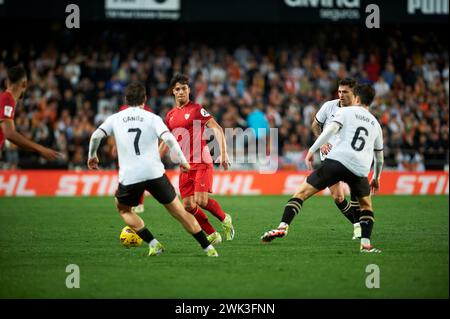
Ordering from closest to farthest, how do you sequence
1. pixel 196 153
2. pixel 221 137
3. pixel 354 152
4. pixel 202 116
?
pixel 354 152 → pixel 221 137 → pixel 202 116 → pixel 196 153

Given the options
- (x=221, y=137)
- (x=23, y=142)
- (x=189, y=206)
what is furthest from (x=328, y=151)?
(x=23, y=142)

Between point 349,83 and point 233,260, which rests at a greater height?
point 349,83

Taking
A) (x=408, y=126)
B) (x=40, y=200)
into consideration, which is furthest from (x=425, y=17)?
(x=40, y=200)

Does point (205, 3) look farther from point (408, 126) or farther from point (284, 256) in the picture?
point (284, 256)

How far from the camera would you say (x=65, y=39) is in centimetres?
2859

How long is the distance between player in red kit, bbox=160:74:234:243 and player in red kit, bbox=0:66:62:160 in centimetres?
251

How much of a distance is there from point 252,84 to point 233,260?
732 inches

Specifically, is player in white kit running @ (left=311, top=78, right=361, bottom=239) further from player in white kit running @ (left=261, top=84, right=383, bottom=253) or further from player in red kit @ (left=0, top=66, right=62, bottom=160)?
player in red kit @ (left=0, top=66, right=62, bottom=160)

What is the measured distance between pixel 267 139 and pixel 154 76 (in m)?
5.33

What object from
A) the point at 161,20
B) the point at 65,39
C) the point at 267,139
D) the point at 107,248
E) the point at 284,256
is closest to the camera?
the point at 284,256

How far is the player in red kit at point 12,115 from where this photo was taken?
986cm

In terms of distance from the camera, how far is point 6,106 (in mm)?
10156

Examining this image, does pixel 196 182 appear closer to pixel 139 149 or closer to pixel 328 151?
pixel 328 151
